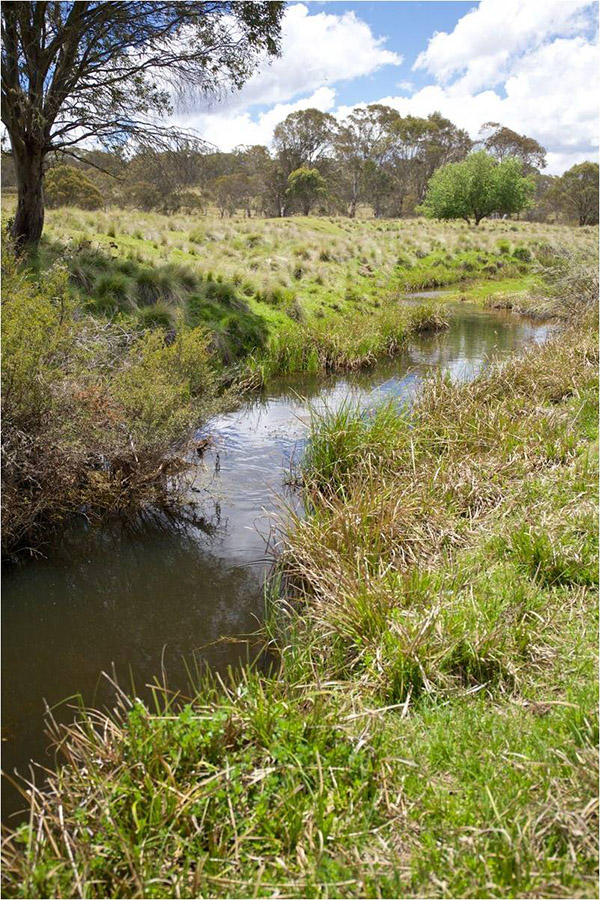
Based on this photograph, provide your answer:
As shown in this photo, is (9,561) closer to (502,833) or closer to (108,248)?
(502,833)

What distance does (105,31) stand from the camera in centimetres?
1073

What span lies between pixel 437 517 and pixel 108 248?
11359 millimetres

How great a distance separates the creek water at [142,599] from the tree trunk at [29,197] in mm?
6738

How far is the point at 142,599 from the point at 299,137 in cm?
5483

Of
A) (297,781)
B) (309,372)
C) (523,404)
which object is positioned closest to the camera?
(297,781)

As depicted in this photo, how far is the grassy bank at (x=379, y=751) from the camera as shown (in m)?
2.43

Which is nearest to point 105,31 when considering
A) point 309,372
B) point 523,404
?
point 309,372

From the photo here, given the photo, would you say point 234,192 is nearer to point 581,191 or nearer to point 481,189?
point 481,189

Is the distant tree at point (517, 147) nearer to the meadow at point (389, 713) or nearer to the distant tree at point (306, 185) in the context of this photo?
the distant tree at point (306, 185)

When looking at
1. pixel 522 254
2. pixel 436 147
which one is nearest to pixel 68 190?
pixel 522 254

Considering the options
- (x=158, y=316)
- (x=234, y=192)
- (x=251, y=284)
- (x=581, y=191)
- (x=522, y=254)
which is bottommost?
(x=158, y=316)

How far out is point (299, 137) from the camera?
172ft

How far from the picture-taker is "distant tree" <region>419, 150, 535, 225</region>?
1646 inches

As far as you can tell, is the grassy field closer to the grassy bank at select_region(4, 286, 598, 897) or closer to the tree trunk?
the tree trunk
